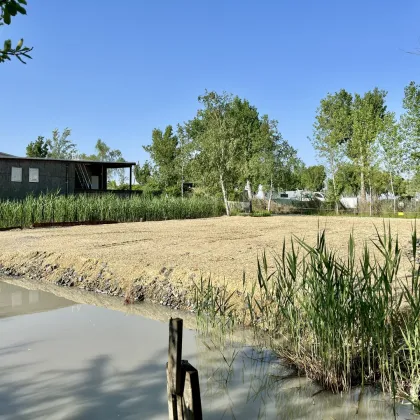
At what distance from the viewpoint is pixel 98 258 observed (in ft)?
25.0

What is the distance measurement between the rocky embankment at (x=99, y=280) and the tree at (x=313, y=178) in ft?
133

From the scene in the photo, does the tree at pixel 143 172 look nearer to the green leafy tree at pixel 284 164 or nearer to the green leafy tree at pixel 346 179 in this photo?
the green leafy tree at pixel 284 164

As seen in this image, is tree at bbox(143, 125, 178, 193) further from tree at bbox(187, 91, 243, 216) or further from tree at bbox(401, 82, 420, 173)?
tree at bbox(401, 82, 420, 173)

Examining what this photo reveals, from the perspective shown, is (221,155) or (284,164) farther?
(284,164)

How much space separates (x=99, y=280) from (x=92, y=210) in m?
11.1

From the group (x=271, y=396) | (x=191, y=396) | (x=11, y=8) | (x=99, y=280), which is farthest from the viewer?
(x=99, y=280)

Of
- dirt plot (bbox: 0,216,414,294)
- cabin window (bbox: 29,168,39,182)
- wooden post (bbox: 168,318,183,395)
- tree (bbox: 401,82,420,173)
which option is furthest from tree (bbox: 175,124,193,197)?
wooden post (bbox: 168,318,183,395)

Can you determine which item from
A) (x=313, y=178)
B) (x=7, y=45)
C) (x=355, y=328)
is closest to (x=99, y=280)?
(x=355, y=328)

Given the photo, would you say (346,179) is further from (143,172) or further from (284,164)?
(143,172)

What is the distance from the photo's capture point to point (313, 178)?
157 ft

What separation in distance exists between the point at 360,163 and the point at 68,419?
30.7m

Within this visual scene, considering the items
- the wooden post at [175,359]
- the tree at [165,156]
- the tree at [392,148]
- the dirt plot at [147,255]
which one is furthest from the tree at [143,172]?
the wooden post at [175,359]

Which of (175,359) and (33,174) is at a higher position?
(33,174)

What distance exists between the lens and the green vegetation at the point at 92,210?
15180 mm
